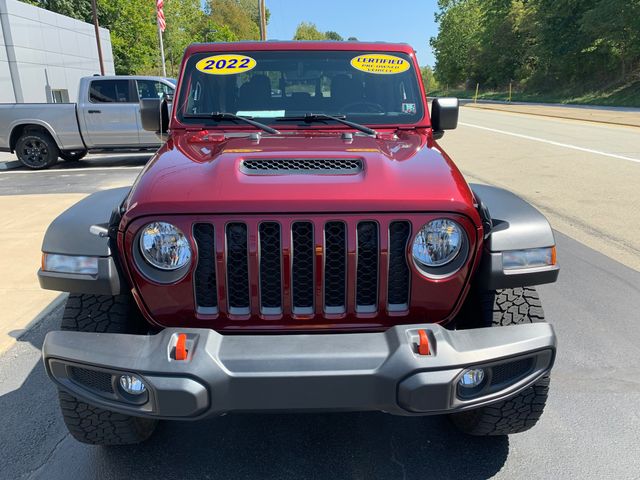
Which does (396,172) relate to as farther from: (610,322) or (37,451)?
(610,322)

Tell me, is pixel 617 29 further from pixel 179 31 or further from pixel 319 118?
pixel 319 118

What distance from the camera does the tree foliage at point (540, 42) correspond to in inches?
1460

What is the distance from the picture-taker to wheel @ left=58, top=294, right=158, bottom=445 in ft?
7.22

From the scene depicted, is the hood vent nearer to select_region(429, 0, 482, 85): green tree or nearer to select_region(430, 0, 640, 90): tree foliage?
select_region(430, 0, 640, 90): tree foliage

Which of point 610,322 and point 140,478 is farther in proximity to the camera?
point 610,322

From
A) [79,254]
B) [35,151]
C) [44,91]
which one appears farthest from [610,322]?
[44,91]

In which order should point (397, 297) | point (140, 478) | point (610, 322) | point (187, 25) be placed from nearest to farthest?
1. point (397, 297)
2. point (140, 478)
3. point (610, 322)
4. point (187, 25)

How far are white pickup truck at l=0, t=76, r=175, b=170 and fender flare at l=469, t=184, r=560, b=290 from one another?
988 centimetres

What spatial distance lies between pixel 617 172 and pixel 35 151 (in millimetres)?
11261

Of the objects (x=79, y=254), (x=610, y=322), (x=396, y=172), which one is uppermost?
(x=396, y=172)

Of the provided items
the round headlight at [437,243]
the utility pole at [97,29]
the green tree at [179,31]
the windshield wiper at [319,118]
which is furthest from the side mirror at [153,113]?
the green tree at [179,31]

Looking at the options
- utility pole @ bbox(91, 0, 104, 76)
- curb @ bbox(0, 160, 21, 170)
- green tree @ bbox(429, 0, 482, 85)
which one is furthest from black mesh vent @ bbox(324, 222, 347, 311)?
green tree @ bbox(429, 0, 482, 85)

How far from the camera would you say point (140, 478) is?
2.35 meters

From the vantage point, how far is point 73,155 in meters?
11.9
